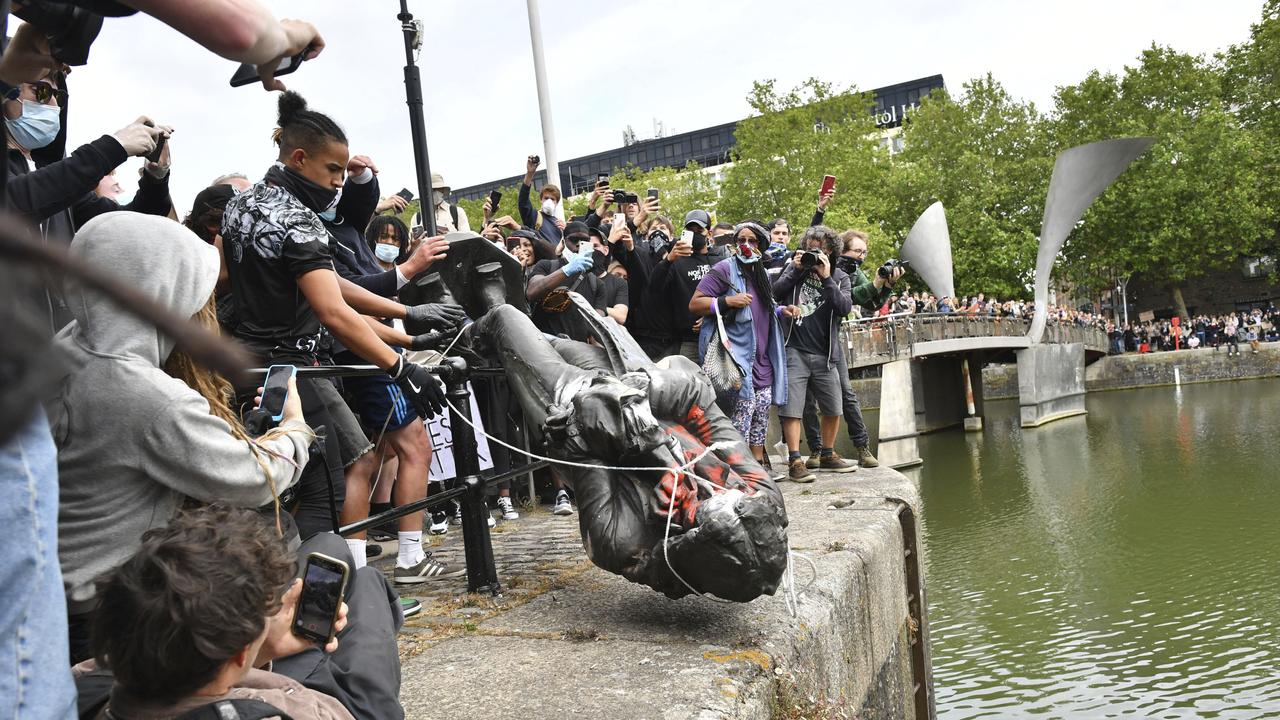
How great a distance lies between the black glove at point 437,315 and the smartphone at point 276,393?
58.6 inches

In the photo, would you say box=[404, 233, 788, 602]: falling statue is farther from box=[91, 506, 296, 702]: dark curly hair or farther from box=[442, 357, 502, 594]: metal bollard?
box=[91, 506, 296, 702]: dark curly hair

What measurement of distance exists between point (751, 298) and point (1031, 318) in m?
26.1

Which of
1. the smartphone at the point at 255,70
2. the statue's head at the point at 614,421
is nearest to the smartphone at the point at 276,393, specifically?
the smartphone at the point at 255,70

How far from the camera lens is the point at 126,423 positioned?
1833 mm

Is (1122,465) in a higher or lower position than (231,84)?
lower

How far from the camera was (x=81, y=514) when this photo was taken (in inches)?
72.5

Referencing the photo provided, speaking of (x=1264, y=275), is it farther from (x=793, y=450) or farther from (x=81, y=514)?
(x=81, y=514)

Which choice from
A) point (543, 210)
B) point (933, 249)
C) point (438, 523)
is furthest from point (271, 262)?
point (933, 249)

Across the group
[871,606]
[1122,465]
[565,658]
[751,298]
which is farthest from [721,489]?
[1122,465]

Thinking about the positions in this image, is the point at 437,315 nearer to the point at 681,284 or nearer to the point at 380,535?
the point at 380,535

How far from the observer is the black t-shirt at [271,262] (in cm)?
321

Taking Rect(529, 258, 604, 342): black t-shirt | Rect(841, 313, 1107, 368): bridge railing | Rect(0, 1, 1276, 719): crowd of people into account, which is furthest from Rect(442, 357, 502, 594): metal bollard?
Rect(841, 313, 1107, 368): bridge railing

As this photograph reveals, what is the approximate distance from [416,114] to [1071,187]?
26.3 meters

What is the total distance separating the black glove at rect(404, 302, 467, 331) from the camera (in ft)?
13.0
